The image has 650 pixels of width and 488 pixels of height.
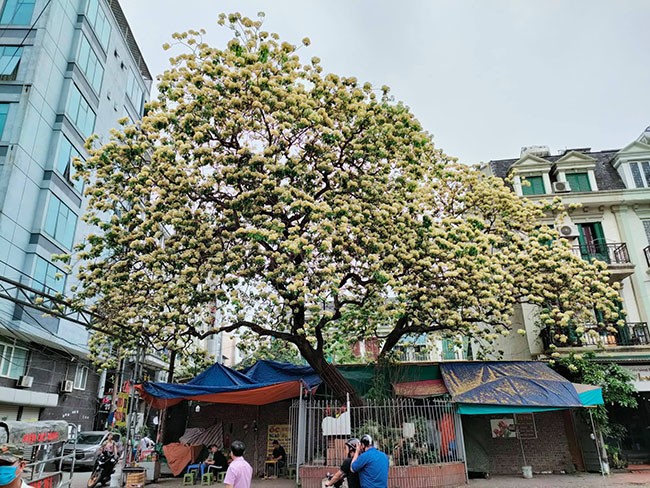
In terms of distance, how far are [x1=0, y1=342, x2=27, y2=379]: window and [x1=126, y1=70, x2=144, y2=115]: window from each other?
58.2 ft

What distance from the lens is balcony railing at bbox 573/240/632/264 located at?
66.1 feet

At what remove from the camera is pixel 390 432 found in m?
13.2

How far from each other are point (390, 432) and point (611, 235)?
14199 millimetres

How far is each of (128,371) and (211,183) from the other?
992 inches

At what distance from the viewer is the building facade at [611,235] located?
59.3 feet

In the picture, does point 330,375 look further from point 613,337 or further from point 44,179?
point 44,179

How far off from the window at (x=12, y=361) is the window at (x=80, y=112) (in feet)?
35.4

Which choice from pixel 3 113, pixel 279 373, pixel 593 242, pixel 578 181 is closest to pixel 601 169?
pixel 578 181

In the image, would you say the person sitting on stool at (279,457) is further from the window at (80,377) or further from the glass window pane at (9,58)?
the glass window pane at (9,58)

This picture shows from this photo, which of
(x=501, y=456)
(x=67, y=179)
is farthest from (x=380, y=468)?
(x=67, y=179)

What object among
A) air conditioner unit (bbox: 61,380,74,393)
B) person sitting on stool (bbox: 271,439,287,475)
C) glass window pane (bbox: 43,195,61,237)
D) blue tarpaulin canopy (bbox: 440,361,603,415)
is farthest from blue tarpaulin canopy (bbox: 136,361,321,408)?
glass window pane (bbox: 43,195,61,237)

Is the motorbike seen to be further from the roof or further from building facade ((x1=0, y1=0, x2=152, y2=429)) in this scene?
the roof

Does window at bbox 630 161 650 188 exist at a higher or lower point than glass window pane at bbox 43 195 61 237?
higher

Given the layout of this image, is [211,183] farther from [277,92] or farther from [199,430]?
[199,430]
